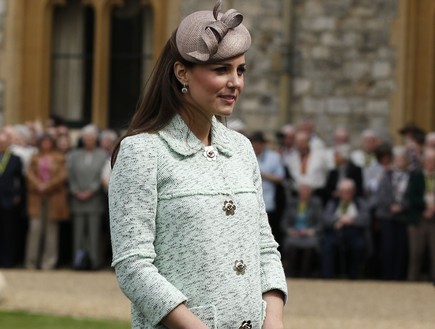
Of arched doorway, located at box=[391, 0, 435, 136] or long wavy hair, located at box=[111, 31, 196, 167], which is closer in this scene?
long wavy hair, located at box=[111, 31, 196, 167]

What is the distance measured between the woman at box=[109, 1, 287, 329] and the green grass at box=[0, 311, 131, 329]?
271 inches

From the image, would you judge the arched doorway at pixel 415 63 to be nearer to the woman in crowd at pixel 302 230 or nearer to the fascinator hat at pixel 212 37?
the woman in crowd at pixel 302 230

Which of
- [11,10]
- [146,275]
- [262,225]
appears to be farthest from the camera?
[11,10]

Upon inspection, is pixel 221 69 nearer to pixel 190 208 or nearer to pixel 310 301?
pixel 190 208

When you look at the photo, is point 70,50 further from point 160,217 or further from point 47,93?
point 160,217

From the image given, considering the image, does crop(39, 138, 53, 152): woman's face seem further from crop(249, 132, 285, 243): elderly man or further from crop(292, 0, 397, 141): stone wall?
crop(292, 0, 397, 141): stone wall

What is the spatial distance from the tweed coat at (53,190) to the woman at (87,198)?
0.10 metres

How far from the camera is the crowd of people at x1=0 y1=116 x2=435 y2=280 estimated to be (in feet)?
49.3

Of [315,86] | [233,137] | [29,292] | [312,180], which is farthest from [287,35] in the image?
[233,137]

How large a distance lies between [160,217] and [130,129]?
280 mm

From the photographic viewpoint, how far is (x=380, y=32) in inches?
707

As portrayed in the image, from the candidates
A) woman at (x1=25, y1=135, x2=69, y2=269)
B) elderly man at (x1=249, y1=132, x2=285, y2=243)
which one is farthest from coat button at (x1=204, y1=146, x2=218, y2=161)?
woman at (x1=25, y1=135, x2=69, y2=269)

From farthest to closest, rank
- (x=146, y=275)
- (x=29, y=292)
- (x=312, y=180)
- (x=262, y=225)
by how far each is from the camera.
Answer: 1. (x=312, y=180)
2. (x=29, y=292)
3. (x=262, y=225)
4. (x=146, y=275)

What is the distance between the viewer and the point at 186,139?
12.7ft
